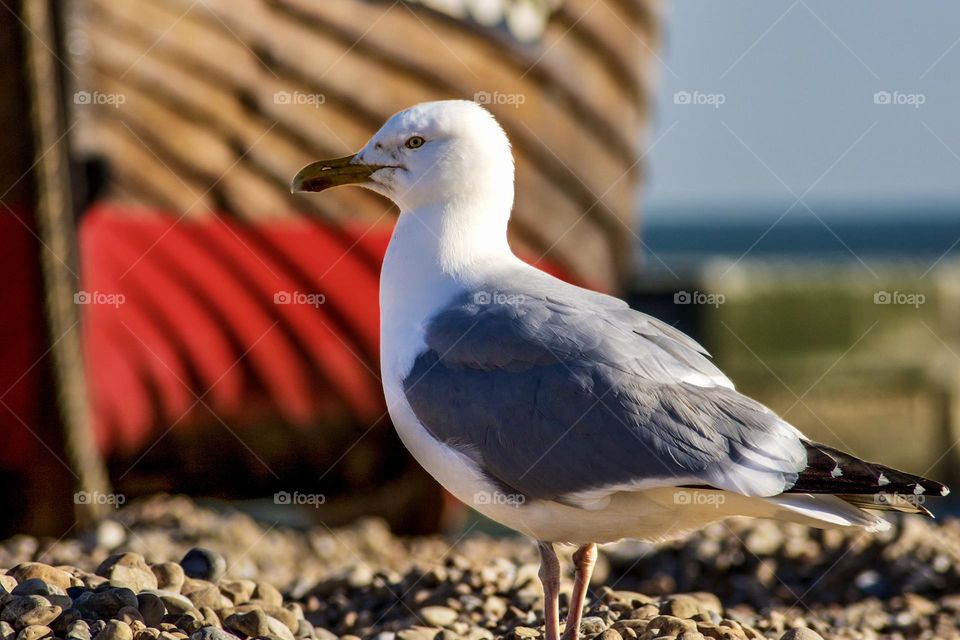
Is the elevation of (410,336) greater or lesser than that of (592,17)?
lesser

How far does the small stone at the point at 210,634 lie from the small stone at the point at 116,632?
0.51 ft

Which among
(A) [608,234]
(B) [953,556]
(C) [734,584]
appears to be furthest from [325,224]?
(B) [953,556]

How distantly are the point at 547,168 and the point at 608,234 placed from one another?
32.4 inches

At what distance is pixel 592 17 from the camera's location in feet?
27.3

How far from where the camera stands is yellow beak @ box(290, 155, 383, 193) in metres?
4.03

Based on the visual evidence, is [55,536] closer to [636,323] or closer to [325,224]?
[325,224]

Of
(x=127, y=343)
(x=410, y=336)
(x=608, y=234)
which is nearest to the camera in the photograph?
(x=410, y=336)

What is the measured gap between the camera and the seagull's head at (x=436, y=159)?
12.9 ft
